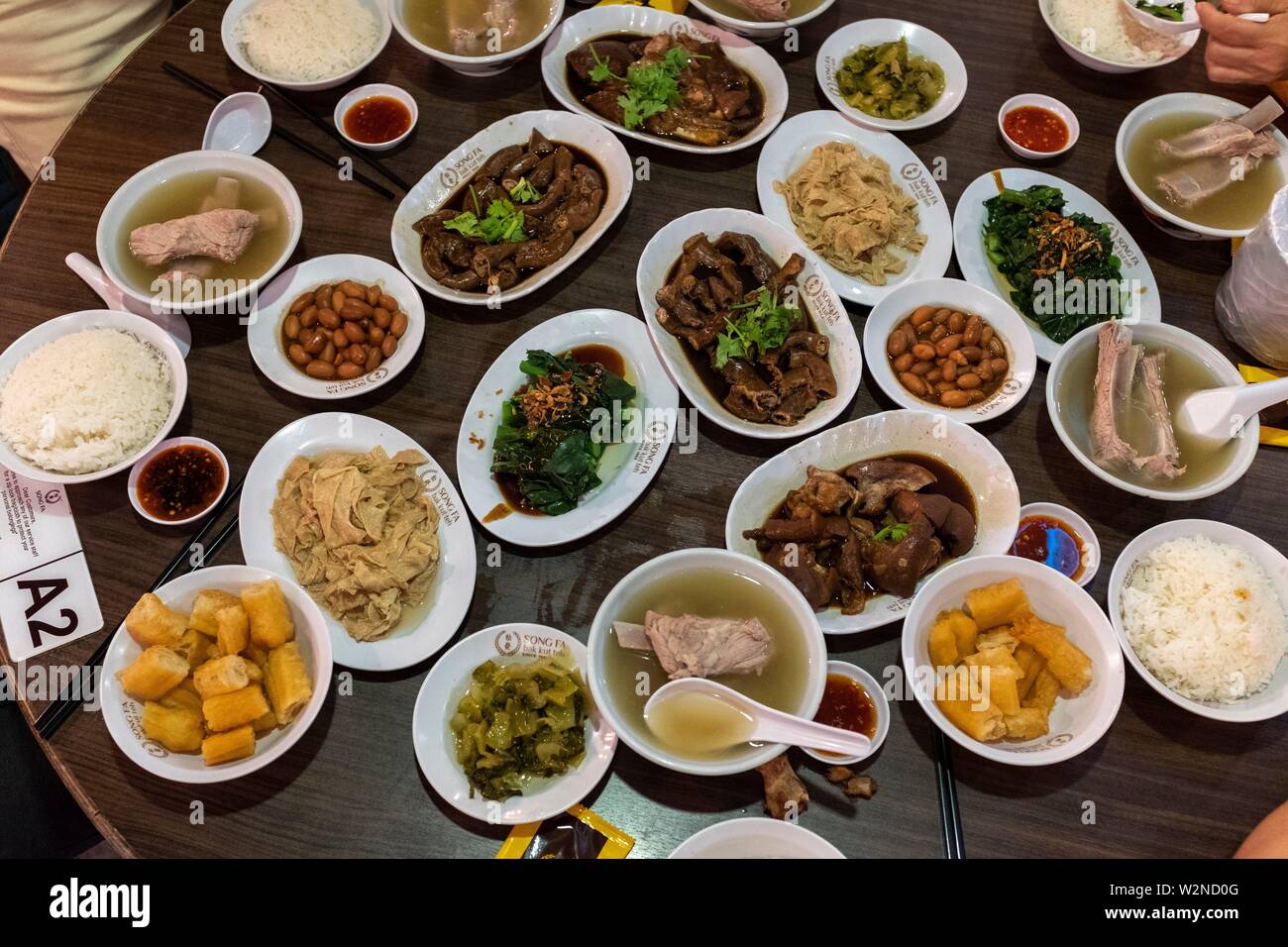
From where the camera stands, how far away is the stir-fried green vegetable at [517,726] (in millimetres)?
2678

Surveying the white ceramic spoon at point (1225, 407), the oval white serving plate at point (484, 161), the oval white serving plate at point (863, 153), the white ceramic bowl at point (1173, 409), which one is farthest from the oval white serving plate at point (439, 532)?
the white ceramic spoon at point (1225, 407)

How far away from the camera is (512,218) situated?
11.7 feet

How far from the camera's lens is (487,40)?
391 centimetres

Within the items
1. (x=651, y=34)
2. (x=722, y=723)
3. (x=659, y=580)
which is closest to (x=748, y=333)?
(x=659, y=580)

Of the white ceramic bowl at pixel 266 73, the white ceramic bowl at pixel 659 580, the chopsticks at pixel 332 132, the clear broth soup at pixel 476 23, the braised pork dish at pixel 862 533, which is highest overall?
the clear broth soup at pixel 476 23

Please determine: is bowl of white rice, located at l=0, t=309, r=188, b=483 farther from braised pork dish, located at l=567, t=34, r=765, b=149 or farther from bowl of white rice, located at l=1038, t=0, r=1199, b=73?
bowl of white rice, located at l=1038, t=0, r=1199, b=73

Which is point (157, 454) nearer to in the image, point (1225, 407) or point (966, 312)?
point (966, 312)

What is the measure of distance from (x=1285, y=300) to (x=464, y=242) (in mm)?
3198

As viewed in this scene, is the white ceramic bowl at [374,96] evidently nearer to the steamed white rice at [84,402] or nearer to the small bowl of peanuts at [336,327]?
the small bowl of peanuts at [336,327]

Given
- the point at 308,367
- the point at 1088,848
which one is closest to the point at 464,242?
the point at 308,367

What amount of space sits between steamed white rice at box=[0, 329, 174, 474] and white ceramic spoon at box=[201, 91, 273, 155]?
1.10 metres

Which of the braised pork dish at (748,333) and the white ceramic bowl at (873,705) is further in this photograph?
the braised pork dish at (748,333)

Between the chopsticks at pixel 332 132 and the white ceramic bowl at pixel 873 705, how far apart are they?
2654 mm

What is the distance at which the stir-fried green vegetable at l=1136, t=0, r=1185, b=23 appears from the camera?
156 inches
